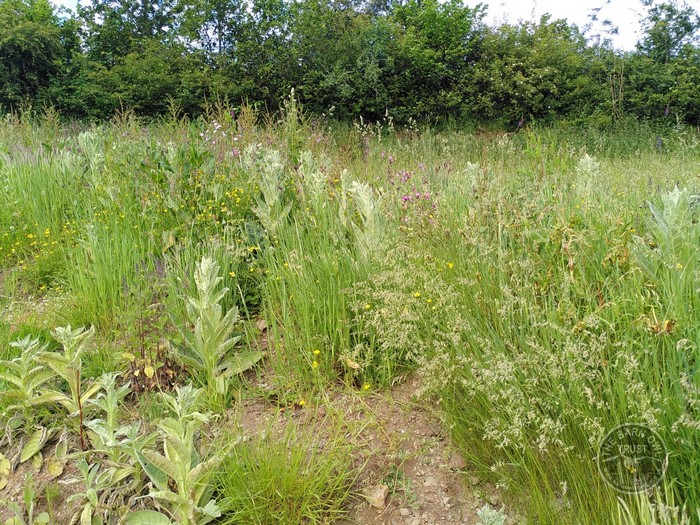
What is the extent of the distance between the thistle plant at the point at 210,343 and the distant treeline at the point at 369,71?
1379 centimetres

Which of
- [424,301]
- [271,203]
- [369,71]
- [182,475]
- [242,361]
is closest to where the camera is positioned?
[182,475]

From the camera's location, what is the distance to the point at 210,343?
2084 millimetres

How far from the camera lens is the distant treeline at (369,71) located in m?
15.5

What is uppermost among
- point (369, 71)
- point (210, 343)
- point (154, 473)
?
point (369, 71)

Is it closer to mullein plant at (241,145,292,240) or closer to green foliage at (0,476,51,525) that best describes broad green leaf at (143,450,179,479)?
green foliage at (0,476,51,525)

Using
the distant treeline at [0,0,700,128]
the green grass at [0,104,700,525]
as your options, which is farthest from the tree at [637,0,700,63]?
the green grass at [0,104,700,525]

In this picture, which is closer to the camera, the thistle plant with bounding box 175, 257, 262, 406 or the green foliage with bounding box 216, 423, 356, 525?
the green foliage with bounding box 216, 423, 356, 525

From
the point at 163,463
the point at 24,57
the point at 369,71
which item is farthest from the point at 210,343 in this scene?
the point at 24,57

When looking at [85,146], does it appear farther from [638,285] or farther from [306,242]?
[638,285]

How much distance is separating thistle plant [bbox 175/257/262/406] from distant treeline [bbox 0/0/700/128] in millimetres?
13788

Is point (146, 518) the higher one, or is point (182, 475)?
point (182, 475)

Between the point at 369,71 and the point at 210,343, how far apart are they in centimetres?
1456

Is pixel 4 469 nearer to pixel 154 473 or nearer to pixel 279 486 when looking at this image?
pixel 154 473

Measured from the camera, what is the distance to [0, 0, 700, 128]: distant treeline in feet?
51.0
